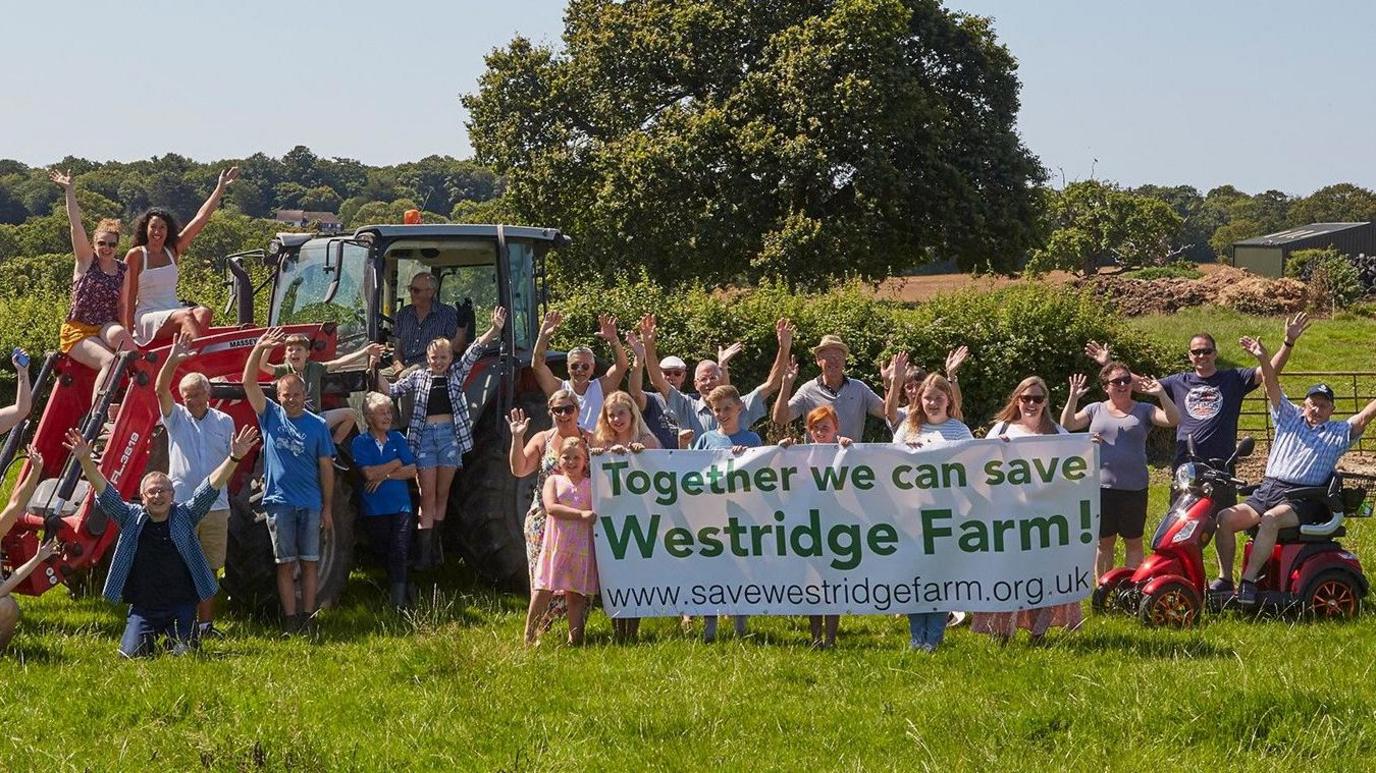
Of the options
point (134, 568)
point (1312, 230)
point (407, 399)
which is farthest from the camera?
point (1312, 230)

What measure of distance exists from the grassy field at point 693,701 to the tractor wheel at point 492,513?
111 centimetres

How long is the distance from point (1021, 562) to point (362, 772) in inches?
162

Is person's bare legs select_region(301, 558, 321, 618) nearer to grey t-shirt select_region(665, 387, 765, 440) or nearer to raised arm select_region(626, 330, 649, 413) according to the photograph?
raised arm select_region(626, 330, 649, 413)

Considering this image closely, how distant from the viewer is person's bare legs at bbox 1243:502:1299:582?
915 cm

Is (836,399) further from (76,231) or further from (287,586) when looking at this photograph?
(76,231)

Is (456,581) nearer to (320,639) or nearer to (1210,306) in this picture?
(320,639)

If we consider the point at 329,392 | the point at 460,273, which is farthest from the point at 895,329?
the point at 329,392

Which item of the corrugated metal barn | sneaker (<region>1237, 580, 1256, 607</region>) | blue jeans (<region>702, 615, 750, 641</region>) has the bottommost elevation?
blue jeans (<region>702, 615, 750, 641</region>)

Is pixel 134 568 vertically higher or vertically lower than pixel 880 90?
lower

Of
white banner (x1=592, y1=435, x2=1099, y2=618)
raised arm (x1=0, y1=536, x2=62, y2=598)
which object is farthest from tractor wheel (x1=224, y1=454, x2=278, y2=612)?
white banner (x1=592, y1=435, x2=1099, y2=618)

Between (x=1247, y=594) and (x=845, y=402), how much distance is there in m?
2.75

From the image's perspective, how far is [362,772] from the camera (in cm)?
604

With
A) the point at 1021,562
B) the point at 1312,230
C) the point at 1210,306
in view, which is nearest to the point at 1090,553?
the point at 1021,562

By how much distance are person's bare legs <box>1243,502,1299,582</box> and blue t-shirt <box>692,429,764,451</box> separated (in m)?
3.16
